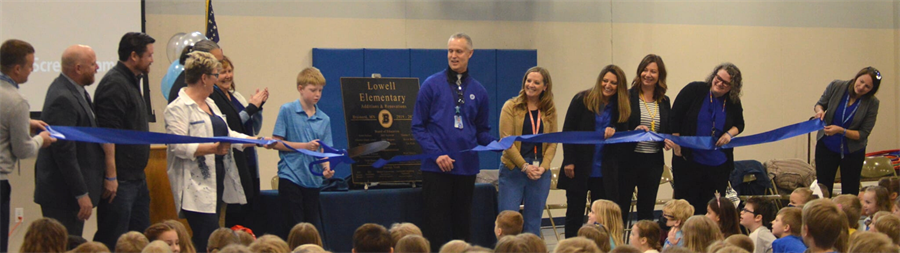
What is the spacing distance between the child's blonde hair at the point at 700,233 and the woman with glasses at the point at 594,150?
1.47 meters

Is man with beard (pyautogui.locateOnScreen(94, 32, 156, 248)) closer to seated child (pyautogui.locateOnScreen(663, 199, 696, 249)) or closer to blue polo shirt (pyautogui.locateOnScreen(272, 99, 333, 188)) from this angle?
blue polo shirt (pyautogui.locateOnScreen(272, 99, 333, 188))

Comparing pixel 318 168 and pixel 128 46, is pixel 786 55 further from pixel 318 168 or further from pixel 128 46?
pixel 128 46

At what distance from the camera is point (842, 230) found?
3.76 metres

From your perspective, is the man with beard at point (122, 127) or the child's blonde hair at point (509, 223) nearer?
the man with beard at point (122, 127)

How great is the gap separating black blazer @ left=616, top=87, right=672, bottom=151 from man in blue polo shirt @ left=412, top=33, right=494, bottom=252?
1.17 metres

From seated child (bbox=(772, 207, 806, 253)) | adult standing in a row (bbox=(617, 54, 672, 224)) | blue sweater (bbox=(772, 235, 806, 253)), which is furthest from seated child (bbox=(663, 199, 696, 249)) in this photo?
adult standing in a row (bbox=(617, 54, 672, 224))

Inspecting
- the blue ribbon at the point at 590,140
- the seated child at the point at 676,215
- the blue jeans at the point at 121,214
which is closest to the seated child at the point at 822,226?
the seated child at the point at 676,215

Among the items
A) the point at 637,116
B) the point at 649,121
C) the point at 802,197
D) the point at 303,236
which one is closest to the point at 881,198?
the point at 802,197

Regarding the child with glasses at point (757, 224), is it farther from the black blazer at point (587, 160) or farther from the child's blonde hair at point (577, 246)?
the child's blonde hair at point (577, 246)

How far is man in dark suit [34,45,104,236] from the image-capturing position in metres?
4.19

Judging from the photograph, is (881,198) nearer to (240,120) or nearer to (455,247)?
(455,247)

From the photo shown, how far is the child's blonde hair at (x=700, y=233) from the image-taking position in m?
4.15

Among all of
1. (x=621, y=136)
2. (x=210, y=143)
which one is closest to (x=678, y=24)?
(x=621, y=136)

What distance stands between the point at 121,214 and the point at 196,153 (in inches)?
20.9
